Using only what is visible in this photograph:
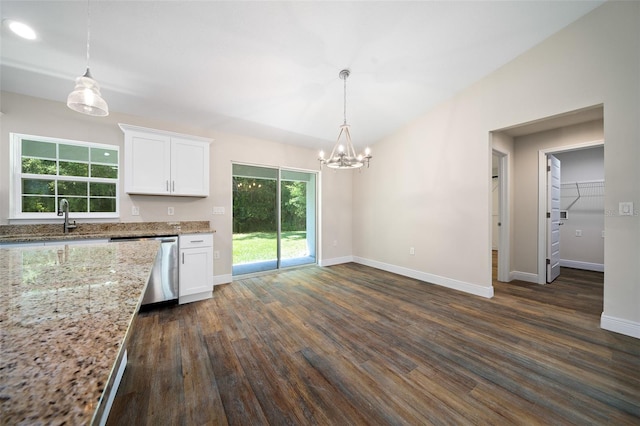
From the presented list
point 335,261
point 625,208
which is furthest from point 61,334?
point 335,261

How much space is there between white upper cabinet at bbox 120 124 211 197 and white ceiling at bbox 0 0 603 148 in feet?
1.28

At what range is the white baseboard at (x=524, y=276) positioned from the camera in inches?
150

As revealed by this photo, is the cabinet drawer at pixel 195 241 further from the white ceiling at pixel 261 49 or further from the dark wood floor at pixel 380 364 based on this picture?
the white ceiling at pixel 261 49

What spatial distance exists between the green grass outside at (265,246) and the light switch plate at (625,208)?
4.33 m

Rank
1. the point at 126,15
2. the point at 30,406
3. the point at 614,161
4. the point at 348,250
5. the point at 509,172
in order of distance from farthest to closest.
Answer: the point at 348,250
the point at 509,172
the point at 614,161
the point at 126,15
the point at 30,406

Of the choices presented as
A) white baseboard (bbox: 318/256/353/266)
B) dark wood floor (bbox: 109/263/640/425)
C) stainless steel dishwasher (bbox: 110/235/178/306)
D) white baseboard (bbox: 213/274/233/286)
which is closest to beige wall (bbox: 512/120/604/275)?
dark wood floor (bbox: 109/263/640/425)

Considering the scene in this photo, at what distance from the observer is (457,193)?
3.53m

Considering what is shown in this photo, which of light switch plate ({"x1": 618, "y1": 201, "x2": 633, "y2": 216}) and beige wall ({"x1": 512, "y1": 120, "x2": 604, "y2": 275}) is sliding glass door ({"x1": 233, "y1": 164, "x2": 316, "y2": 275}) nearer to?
beige wall ({"x1": 512, "y1": 120, "x2": 604, "y2": 275})

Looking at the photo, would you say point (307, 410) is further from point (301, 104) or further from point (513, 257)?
point (513, 257)

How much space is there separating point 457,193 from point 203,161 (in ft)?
12.5

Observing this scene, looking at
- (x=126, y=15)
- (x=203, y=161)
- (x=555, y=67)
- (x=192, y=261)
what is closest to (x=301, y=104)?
(x=203, y=161)

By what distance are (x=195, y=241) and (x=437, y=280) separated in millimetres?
3670

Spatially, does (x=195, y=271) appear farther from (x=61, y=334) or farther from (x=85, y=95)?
(x=61, y=334)

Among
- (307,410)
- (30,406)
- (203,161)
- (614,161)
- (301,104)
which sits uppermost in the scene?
(301,104)
